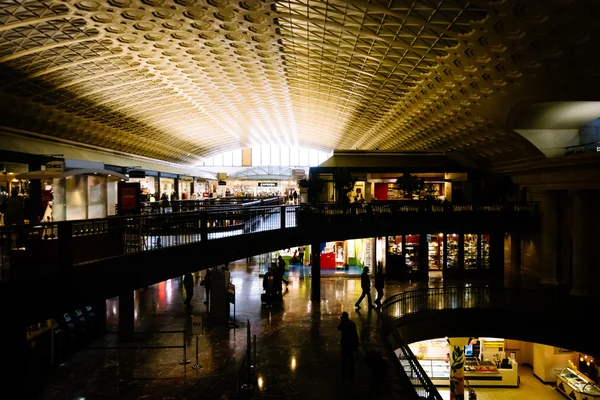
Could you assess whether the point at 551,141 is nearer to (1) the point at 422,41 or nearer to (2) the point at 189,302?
(1) the point at 422,41

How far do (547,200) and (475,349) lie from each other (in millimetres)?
9507

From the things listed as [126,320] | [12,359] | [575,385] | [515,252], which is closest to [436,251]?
[515,252]

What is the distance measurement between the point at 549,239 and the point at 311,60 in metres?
17.7

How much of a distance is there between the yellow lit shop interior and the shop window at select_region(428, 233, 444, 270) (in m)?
5.76

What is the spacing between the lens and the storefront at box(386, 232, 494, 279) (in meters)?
25.6

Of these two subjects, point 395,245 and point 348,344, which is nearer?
point 348,344

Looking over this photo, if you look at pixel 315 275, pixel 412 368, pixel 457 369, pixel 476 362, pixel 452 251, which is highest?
pixel 452 251

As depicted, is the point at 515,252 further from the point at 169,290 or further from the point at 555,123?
the point at 169,290

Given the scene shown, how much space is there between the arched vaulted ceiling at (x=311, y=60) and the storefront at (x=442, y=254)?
254 inches

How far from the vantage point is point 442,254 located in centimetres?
2692

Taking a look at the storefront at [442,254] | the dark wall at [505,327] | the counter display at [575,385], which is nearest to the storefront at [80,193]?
the dark wall at [505,327]

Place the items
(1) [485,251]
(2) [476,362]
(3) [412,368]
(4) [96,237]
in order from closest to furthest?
(4) [96,237], (3) [412,368], (2) [476,362], (1) [485,251]

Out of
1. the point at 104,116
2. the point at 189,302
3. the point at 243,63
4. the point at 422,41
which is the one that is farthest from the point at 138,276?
the point at 104,116

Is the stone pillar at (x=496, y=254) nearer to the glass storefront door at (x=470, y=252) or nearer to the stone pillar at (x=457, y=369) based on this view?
the glass storefront door at (x=470, y=252)
